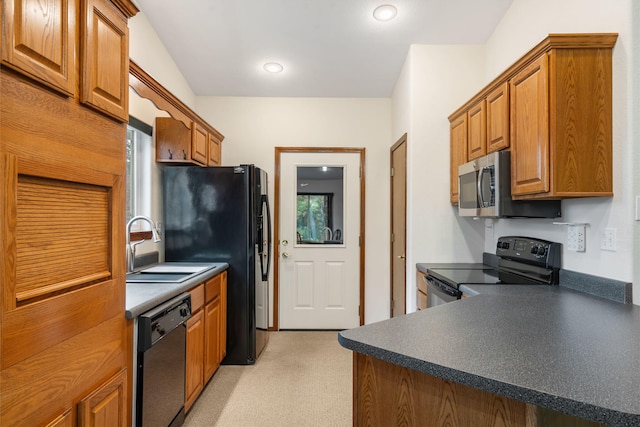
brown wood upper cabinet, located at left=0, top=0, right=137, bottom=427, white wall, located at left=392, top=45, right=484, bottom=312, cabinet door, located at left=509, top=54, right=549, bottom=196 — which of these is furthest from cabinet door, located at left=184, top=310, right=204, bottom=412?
Result: cabinet door, located at left=509, top=54, right=549, bottom=196

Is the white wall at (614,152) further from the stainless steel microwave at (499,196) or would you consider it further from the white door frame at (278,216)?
the white door frame at (278,216)

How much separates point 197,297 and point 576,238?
221cm

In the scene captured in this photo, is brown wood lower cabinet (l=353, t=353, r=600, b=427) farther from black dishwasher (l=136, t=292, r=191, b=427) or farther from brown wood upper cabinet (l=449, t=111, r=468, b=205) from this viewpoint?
brown wood upper cabinet (l=449, t=111, r=468, b=205)

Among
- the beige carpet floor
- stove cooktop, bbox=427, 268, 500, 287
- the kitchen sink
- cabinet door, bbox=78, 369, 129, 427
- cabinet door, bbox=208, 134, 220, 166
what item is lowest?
the beige carpet floor

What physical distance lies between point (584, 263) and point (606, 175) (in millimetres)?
466

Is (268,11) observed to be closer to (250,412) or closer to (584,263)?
(584,263)

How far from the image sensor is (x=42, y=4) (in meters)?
0.97

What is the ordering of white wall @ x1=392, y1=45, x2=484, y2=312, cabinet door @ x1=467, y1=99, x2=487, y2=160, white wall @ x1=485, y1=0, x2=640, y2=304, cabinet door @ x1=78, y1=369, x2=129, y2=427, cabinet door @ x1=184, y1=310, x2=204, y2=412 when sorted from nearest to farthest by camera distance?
cabinet door @ x1=78, y1=369, x2=129, y2=427, white wall @ x1=485, y1=0, x2=640, y2=304, cabinet door @ x1=184, y1=310, x2=204, y2=412, cabinet door @ x1=467, y1=99, x2=487, y2=160, white wall @ x1=392, y1=45, x2=484, y2=312

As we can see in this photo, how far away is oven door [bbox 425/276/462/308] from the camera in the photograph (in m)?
2.01

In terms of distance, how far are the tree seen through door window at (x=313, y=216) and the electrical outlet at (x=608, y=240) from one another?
2548 millimetres

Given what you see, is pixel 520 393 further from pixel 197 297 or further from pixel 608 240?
pixel 197 297

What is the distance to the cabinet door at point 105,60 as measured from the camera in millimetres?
1152

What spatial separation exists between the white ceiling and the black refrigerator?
3.29ft

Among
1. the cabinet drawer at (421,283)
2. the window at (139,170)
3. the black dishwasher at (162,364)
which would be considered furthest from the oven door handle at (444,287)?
the window at (139,170)
